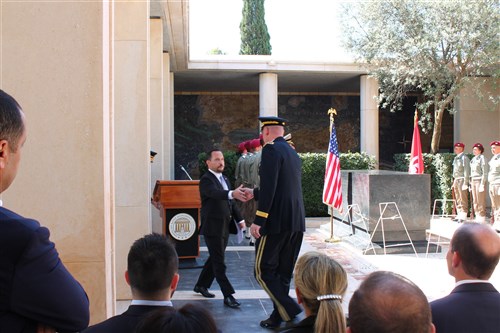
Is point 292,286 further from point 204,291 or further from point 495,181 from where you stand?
point 495,181

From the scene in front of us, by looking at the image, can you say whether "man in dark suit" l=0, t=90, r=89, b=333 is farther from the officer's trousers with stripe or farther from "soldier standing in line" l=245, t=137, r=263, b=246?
"soldier standing in line" l=245, t=137, r=263, b=246

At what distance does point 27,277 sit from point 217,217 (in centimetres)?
457

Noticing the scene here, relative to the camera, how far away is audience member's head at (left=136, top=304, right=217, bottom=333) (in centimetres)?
141

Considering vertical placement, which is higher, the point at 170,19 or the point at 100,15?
the point at 170,19

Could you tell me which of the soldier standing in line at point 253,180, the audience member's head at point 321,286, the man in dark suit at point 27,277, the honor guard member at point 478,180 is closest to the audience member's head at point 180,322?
the man in dark suit at point 27,277

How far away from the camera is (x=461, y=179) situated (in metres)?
15.3

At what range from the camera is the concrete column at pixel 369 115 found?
1870 cm

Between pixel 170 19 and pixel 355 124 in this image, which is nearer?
pixel 170 19

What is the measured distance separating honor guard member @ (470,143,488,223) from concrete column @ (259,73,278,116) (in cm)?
690

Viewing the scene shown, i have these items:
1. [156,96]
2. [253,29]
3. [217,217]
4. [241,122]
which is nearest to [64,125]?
[217,217]

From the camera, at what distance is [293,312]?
489 cm

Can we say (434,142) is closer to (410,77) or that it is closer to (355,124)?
(410,77)

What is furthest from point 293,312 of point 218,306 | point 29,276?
point 29,276

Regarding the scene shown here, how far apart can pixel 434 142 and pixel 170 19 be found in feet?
33.9
